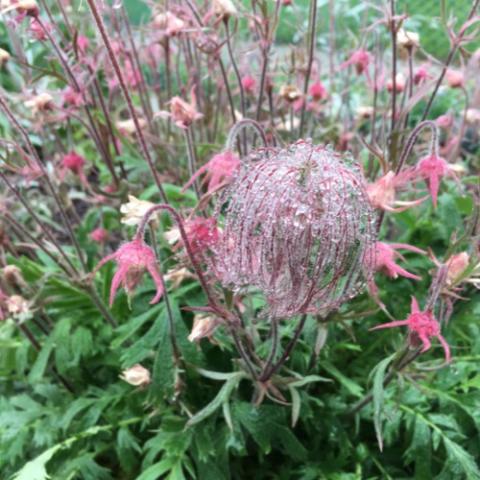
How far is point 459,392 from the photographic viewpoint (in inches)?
70.5

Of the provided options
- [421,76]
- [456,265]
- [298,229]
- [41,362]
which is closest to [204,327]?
[298,229]

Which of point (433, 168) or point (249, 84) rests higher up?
point (433, 168)

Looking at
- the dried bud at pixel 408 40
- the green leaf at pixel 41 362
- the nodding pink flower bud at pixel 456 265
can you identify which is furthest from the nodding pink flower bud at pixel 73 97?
the nodding pink flower bud at pixel 456 265

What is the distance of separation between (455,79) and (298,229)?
1118mm

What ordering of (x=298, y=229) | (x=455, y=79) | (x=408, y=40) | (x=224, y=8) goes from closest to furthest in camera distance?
(x=298, y=229) → (x=224, y=8) → (x=408, y=40) → (x=455, y=79)

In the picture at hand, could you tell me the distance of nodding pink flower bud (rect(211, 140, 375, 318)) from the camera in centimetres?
93

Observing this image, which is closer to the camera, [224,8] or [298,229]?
[298,229]

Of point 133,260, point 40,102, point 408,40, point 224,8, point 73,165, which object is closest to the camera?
point 133,260

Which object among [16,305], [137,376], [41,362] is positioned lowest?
[41,362]

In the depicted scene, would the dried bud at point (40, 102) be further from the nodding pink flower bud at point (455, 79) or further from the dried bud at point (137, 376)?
the nodding pink flower bud at point (455, 79)

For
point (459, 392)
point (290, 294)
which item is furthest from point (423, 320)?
point (459, 392)

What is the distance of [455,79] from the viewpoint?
5.89 feet

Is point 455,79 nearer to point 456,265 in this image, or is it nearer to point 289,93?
point 289,93

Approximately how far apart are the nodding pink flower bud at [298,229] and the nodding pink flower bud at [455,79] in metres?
0.89
